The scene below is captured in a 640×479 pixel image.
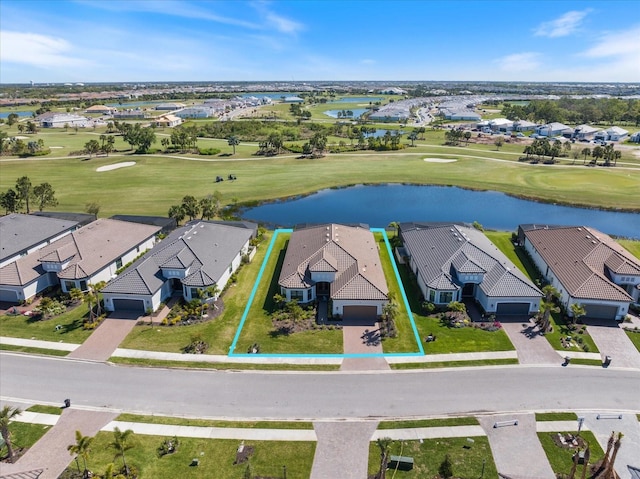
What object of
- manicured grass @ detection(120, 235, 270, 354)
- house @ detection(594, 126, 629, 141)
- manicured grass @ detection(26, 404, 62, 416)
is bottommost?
manicured grass @ detection(26, 404, 62, 416)

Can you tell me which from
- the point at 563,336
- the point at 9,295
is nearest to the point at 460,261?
the point at 563,336

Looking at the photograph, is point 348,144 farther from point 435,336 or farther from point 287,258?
point 435,336

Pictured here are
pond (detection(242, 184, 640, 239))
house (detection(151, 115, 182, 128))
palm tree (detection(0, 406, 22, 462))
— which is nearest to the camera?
palm tree (detection(0, 406, 22, 462))

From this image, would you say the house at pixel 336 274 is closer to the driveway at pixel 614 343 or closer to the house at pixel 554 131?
the driveway at pixel 614 343

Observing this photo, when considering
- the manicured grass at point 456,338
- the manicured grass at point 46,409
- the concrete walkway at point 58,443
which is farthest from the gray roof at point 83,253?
the manicured grass at point 456,338

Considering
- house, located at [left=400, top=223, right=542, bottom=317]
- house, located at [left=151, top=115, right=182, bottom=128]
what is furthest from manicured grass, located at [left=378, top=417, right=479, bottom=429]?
house, located at [left=151, top=115, right=182, bottom=128]

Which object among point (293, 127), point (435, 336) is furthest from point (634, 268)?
point (293, 127)

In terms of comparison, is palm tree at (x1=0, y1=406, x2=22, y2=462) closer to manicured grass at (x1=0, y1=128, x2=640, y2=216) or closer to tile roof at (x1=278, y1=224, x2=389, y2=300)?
tile roof at (x1=278, y1=224, x2=389, y2=300)
